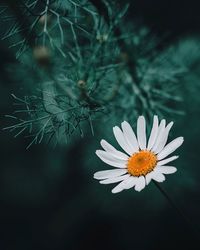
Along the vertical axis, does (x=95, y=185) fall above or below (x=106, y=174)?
above

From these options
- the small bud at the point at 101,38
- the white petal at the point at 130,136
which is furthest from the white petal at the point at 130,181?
the small bud at the point at 101,38

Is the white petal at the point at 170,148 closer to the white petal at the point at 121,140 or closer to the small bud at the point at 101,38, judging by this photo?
the white petal at the point at 121,140

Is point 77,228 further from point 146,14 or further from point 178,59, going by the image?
point 146,14

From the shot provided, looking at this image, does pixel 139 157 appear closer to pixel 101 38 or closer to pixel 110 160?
pixel 110 160

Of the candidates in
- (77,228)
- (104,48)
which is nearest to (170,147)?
(104,48)

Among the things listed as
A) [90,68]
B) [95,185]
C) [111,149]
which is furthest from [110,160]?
[95,185]

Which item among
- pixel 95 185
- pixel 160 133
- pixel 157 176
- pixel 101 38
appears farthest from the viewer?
pixel 95 185
